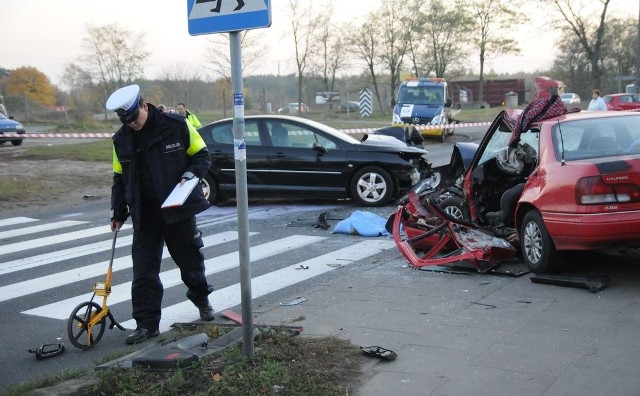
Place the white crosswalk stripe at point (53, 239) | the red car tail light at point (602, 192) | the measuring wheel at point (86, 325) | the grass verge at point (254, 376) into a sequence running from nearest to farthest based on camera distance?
the grass verge at point (254, 376) < the measuring wheel at point (86, 325) < the red car tail light at point (602, 192) < the white crosswalk stripe at point (53, 239)

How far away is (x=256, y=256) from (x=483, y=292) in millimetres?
3230

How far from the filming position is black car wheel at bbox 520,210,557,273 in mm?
6172

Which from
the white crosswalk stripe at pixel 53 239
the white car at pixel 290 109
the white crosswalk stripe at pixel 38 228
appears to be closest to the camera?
the white crosswalk stripe at pixel 53 239

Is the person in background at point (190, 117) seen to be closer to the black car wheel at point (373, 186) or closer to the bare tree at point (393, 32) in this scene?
the black car wheel at point (373, 186)

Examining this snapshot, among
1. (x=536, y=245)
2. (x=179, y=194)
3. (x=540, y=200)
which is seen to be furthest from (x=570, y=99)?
(x=179, y=194)

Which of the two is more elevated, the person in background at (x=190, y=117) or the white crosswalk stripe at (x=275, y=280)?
the person in background at (x=190, y=117)

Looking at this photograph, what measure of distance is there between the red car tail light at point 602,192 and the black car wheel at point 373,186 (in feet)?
19.1

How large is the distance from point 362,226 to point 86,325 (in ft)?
15.8

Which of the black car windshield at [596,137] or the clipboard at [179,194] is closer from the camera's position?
the clipboard at [179,194]

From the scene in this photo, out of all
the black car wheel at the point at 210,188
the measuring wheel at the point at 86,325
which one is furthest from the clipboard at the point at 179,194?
the black car wheel at the point at 210,188

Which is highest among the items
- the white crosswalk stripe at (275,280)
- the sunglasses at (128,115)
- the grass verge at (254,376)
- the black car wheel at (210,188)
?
the sunglasses at (128,115)

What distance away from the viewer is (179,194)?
193 inches

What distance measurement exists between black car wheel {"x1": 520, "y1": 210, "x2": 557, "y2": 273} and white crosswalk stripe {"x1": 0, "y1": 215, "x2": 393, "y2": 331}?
212 cm

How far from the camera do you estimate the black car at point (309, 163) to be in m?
11.5
